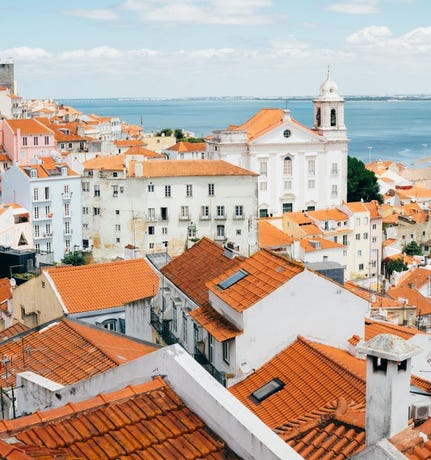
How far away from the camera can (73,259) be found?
3928 centimetres

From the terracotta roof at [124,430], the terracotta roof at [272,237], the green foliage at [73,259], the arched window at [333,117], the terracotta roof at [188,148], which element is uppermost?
the arched window at [333,117]

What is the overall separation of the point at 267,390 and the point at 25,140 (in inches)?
1844

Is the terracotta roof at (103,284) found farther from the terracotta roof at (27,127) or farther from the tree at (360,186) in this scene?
the tree at (360,186)

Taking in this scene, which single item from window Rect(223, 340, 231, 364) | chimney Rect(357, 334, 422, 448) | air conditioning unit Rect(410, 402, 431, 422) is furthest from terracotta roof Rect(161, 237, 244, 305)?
chimney Rect(357, 334, 422, 448)

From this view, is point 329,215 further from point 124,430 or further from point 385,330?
point 124,430

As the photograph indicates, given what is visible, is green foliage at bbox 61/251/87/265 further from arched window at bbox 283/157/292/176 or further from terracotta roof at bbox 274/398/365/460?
terracotta roof at bbox 274/398/365/460

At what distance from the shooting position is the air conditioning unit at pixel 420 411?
5582mm

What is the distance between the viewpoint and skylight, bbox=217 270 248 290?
11.1m

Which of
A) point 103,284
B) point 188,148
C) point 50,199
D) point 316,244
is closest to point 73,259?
point 50,199

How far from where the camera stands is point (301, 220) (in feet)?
146

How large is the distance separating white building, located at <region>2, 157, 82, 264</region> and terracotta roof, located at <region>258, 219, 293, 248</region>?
944 cm

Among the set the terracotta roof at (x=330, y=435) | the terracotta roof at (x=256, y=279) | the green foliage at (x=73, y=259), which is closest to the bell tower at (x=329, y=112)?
the green foliage at (x=73, y=259)

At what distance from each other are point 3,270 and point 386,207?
36622mm

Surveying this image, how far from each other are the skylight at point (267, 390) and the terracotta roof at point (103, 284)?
17.0 ft
